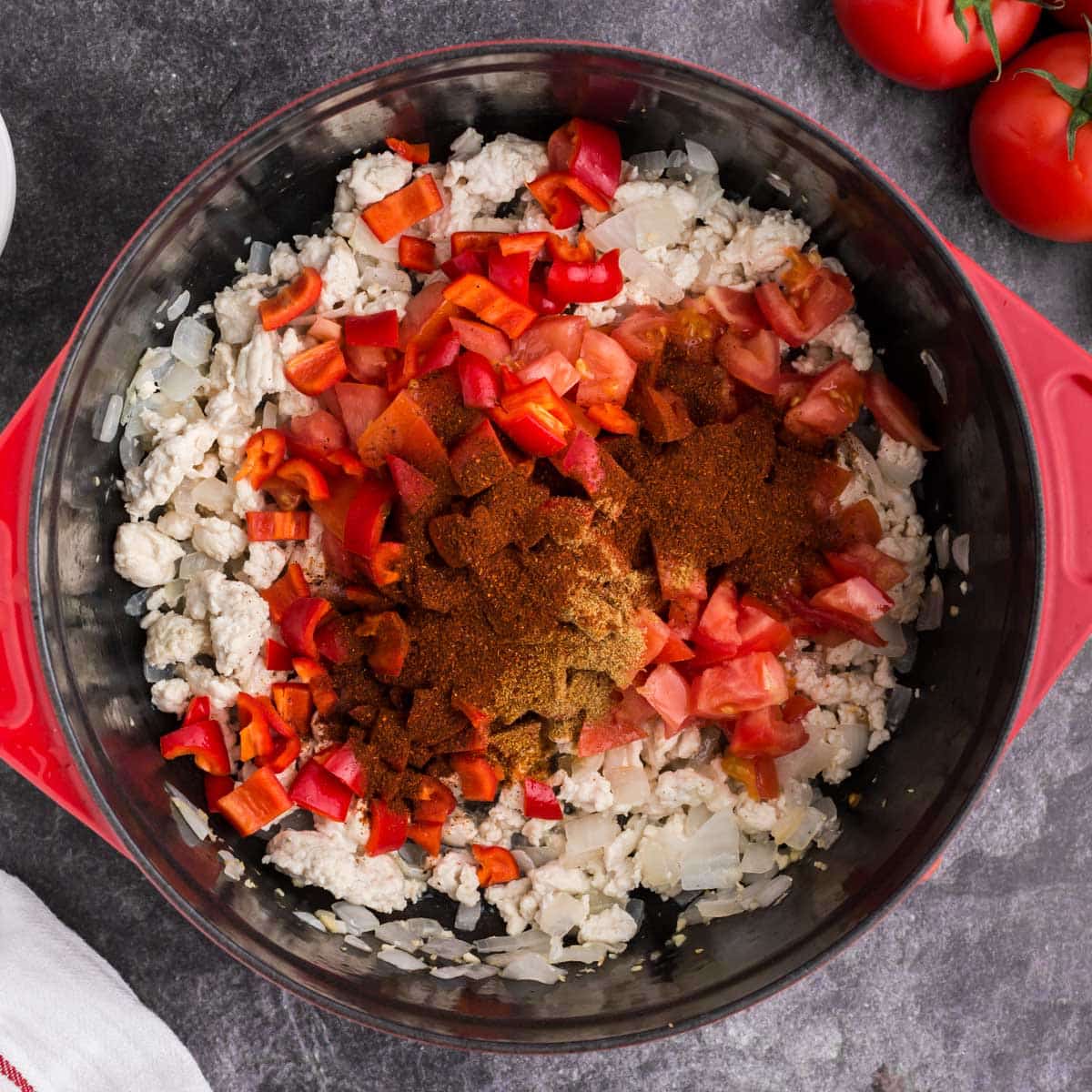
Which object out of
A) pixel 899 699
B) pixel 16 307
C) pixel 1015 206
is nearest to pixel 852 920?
pixel 899 699

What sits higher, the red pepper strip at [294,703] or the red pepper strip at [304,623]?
the red pepper strip at [304,623]

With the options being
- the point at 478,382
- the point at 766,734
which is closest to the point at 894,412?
the point at 766,734

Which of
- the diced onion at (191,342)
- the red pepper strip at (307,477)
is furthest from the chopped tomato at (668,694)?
the diced onion at (191,342)

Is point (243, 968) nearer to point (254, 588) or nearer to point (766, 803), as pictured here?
point (254, 588)

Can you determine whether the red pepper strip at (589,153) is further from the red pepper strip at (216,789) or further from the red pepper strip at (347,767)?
the red pepper strip at (216,789)

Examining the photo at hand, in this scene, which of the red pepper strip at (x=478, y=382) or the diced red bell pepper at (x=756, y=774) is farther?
the diced red bell pepper at (x=756, y=774)

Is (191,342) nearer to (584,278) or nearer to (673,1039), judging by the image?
(584,278)

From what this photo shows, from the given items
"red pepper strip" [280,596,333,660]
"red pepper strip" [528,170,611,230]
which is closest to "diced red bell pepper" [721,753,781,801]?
"red pepper strip" [280,596,333,660]
